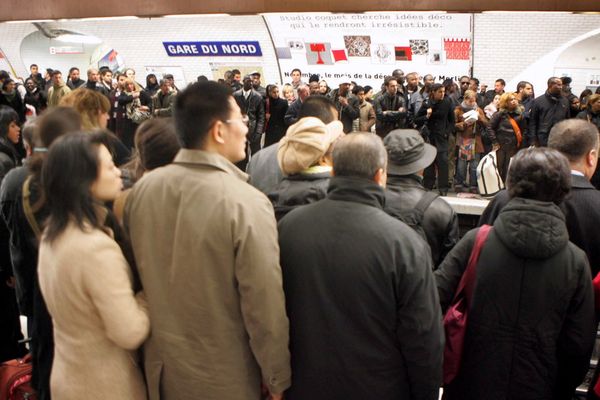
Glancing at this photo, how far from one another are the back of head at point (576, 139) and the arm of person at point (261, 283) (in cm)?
146

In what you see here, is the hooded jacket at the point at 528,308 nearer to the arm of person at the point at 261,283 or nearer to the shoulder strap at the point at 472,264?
the shoulder strap at the point at 472,264

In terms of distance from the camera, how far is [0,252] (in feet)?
9.96

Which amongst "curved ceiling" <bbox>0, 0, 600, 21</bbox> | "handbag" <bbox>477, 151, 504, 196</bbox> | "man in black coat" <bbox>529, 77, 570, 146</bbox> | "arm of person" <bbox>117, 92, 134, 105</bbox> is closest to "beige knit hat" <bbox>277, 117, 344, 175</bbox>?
"handbag" <bbox>477, 151, 504, 196</bbox>

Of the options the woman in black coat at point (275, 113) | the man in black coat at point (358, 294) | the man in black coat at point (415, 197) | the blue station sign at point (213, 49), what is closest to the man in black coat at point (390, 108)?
the woman in black coat at point (275, 113)

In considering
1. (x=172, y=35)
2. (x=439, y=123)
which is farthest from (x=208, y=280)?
(x=172, y=35)

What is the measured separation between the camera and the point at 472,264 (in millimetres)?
1974

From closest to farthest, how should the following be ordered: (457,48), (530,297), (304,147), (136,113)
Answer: (530,297), (304,147), (136,113), (457,48)

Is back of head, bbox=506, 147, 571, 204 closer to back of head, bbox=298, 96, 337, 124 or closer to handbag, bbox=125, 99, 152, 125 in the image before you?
back of head, bbox=298, 96, 337, 124

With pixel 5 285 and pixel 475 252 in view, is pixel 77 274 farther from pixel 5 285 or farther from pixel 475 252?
pixel 5 285

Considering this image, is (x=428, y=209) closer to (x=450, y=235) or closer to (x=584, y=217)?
(x=450, y=235)

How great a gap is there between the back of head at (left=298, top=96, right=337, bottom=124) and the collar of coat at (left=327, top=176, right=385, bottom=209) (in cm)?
153

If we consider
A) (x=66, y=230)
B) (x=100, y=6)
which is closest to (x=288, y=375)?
(x=66, y=230)

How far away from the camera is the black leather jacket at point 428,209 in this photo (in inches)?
94.8

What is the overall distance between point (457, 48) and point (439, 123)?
14.5 ft
